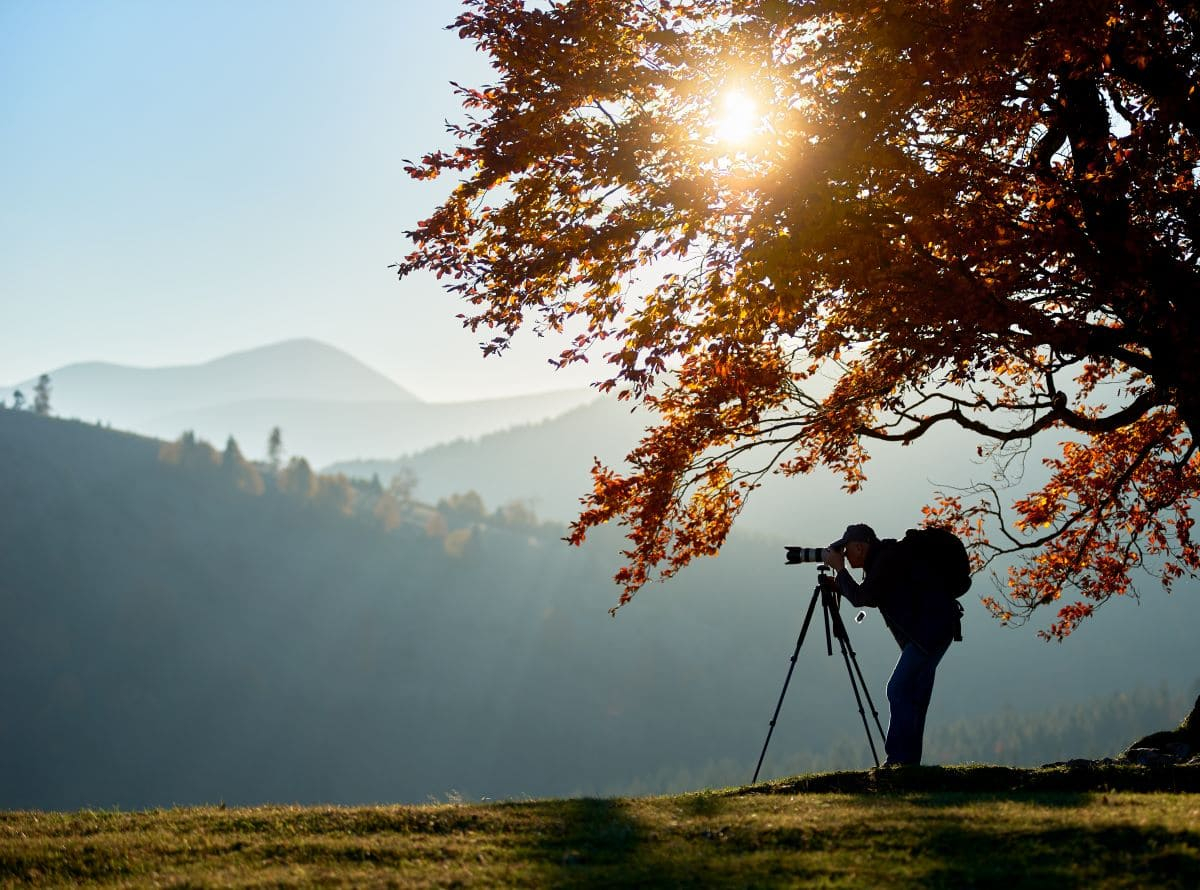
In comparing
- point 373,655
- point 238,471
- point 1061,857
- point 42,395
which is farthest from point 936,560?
point 42,395

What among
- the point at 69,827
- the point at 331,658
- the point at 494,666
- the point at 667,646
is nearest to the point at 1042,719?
the point at 667,646

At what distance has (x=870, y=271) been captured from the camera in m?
9.27

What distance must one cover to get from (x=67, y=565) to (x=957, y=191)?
171 m

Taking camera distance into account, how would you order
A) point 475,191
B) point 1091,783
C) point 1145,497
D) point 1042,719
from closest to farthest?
1. point 1091,783
2. point 475,191
3. point 1145,497
4. point 1042,719

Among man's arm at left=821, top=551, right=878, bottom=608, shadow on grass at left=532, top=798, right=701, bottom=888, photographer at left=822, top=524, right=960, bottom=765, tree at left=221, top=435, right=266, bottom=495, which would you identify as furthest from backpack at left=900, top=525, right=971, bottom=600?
tree at left=221, top=435, right=266, bottom=495

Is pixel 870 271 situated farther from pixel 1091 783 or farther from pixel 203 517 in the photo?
pixel 203 517

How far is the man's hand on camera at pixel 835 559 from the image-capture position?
902 cm

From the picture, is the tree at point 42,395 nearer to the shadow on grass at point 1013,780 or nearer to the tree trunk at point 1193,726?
the shadow on grass at point 1013,780

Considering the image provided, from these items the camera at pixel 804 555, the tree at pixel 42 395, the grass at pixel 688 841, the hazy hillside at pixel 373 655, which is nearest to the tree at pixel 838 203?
the camera at pixel 804 555

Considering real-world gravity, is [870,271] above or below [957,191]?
below

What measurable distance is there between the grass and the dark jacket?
1266 mm

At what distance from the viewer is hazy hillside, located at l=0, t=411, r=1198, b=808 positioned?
456 feet

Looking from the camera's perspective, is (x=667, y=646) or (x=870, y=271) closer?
(x=870, y=271)

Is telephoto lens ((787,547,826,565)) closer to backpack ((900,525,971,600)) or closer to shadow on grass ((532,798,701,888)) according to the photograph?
backpack ((900,525,971,600))
